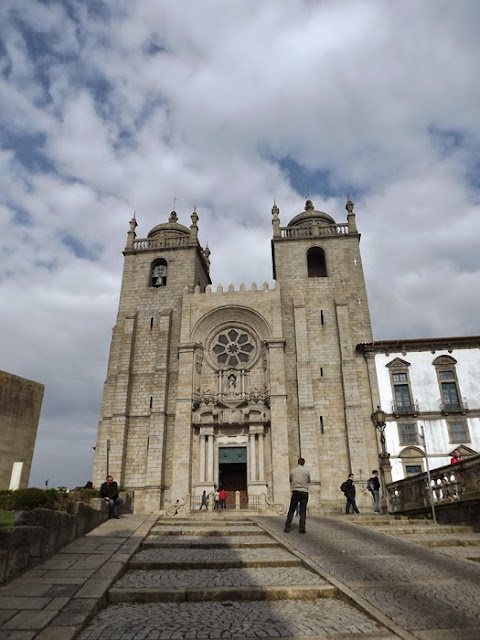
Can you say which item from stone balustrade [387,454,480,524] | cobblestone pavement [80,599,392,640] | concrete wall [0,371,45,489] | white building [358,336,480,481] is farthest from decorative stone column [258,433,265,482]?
cobblestone pavement [80,599,392,640]

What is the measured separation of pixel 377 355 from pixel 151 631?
22.8 meters

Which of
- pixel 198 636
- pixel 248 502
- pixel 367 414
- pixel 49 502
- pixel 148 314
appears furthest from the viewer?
pixel 148 314

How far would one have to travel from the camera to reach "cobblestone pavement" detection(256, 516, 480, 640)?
4355 millimetres

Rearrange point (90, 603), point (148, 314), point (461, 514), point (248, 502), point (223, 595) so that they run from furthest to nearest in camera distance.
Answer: point (148, 314) < point (248, 502) < point (461, 514) < point (223, 595) < point (90, 603)

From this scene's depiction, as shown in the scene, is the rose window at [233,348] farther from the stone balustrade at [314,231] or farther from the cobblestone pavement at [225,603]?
the cobblestone pavement at [225,603]

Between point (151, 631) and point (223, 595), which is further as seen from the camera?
point (223, 595)

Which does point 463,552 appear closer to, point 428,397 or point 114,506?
point 114,506

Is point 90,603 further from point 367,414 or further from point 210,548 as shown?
point 367,414

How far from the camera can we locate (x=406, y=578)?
20.0 feet

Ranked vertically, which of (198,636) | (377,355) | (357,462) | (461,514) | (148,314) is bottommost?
(198,636)

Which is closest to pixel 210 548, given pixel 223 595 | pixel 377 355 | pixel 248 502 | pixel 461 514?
pixel 223 595

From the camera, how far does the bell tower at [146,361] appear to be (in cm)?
2478

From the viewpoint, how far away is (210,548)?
905 cm

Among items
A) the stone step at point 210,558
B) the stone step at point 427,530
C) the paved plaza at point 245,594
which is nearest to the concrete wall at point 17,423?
the paved plaza at point 245,594
